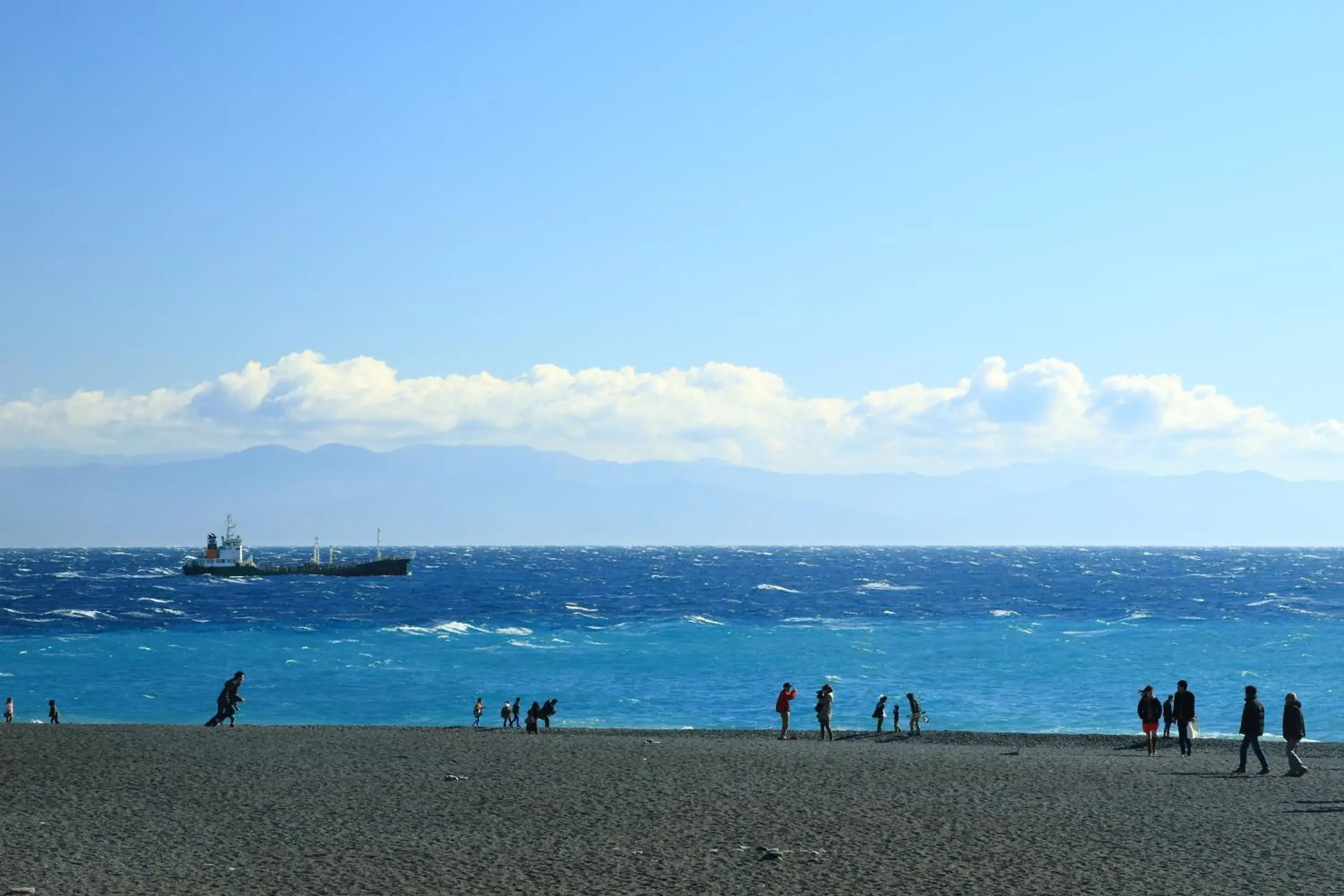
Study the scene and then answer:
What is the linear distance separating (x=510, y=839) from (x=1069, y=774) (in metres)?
14.8

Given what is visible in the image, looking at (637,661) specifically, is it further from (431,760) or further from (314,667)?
(431,760)

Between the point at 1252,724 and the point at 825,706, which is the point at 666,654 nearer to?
the point at 825,706

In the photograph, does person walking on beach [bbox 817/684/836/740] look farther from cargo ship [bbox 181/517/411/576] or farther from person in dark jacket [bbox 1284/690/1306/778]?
cargo ship [bbox 181/517/411/576]

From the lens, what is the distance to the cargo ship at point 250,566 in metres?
174

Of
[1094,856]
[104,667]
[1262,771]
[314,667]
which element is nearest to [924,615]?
[314,667]

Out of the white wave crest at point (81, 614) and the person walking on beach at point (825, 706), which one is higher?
the person walking on beach at point (825, 706)

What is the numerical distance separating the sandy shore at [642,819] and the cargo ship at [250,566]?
148 m

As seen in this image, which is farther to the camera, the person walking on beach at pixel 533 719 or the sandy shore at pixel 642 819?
the person walking on beach at pixel 533 719

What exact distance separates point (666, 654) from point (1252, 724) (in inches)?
1984

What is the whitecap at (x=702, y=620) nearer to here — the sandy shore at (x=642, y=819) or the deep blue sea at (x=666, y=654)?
the deep blue sea at (x=666, y=654)

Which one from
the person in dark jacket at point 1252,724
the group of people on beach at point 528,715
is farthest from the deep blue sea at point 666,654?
the person in dark jacket at point 1252,724

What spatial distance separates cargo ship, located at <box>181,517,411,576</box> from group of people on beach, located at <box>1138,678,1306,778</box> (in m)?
156

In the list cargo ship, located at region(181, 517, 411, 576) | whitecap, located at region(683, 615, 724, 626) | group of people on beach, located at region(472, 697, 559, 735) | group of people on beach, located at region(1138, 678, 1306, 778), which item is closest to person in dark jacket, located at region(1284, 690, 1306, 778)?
group of people on beach, located at region(1138, 678, 1306, 778)

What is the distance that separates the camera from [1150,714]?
106ft
